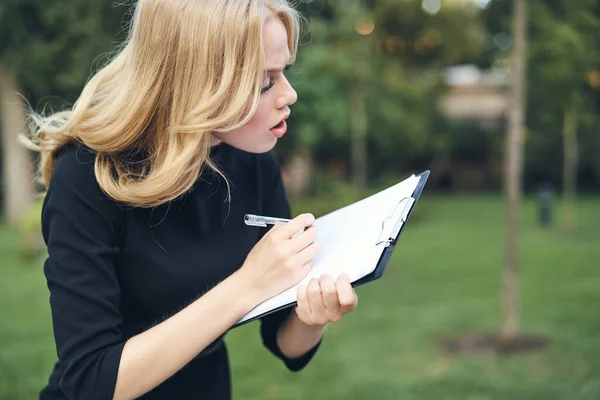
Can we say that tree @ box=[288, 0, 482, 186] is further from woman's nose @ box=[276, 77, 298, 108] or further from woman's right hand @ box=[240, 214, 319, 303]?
woman's right hand @ box=[240, 214, 319, 303]

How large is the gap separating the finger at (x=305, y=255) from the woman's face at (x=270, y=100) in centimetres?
27

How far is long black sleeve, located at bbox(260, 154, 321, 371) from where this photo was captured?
1.65 m

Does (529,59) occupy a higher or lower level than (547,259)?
higher

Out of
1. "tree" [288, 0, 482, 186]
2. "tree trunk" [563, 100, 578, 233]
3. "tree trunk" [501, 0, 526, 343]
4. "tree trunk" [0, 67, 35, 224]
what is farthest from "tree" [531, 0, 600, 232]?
"tree trunk" [0, 67, 35, 224]

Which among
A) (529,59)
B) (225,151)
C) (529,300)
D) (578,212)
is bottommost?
(578,212)

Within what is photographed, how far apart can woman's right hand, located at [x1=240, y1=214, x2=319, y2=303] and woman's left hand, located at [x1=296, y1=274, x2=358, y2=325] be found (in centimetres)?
5

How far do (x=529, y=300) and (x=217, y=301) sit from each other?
5.95 metres

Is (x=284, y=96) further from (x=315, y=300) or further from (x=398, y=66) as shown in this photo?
(x=398, y=66)

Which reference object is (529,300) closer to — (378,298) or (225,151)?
(378,298)

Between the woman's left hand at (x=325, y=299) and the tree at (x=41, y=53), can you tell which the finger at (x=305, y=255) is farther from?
the tree at (x=41, y=53)

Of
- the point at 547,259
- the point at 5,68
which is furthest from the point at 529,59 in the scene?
the point at 5,68

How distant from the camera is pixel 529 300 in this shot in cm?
657

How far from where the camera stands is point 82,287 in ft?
3.91

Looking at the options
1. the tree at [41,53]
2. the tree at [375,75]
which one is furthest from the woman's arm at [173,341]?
the tree at [375,75]
